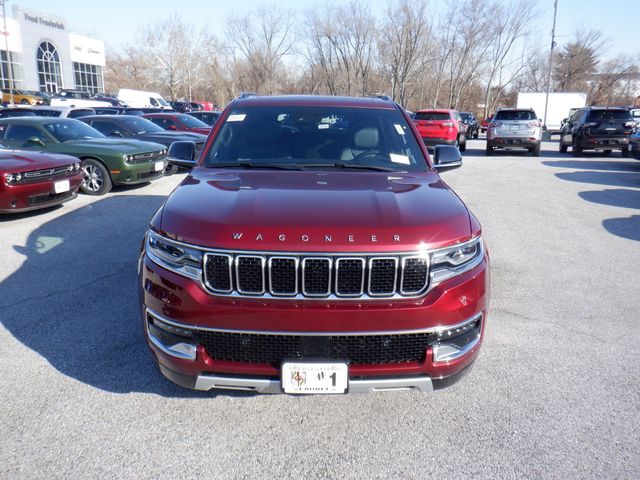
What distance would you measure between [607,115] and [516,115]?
118 inches

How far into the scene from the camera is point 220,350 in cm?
255

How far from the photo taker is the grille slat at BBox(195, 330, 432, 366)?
98.0 inches

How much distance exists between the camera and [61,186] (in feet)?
26.3

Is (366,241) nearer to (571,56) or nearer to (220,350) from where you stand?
(220,350)

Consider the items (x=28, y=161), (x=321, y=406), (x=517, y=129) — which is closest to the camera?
(x=321, y=406)

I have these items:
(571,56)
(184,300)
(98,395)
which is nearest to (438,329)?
(184,300)

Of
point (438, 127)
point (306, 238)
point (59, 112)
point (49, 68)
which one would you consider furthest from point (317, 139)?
point (49, 68)

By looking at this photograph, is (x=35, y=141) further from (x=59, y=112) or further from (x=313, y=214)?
(x=313, y=214)

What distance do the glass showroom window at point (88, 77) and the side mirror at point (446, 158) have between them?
6863 centimetres

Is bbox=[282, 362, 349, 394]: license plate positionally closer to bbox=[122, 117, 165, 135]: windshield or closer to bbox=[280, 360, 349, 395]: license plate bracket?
bbox=[280, 360, 349, 395]: license plate bracket

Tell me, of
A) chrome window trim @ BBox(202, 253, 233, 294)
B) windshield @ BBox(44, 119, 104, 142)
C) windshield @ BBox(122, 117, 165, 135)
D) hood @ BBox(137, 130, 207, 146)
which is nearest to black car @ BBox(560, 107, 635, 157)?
hood @ BBox(137, 130, 207, 146)

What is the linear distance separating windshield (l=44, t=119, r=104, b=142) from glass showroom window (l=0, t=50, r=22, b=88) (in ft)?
165

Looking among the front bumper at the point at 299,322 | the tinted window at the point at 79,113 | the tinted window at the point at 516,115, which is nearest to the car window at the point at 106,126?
the tinted window at the point at 79,113

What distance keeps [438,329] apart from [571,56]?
76701mm
